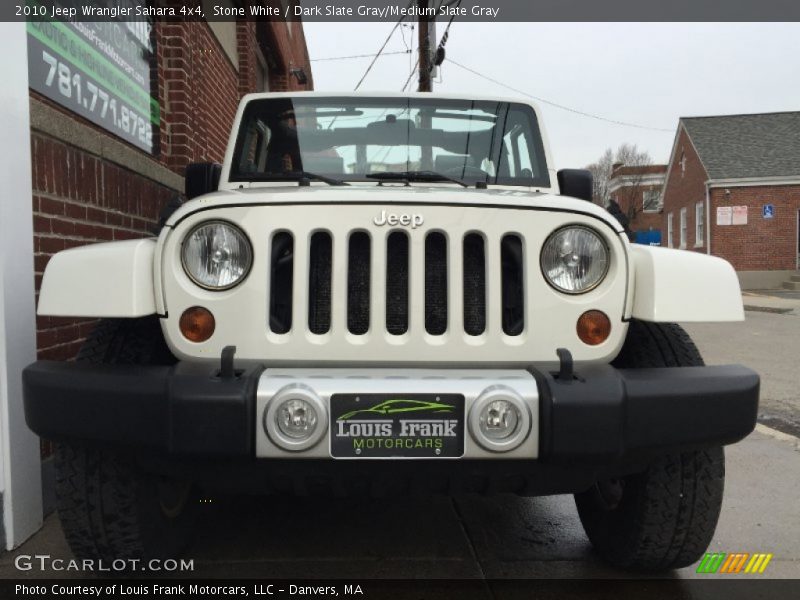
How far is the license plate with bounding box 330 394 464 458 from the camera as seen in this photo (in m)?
1.90

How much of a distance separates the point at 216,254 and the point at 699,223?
27.8 m

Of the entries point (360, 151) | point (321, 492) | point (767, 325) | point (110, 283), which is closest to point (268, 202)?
point (110, 283)

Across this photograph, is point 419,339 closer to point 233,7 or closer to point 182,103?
point 182,103

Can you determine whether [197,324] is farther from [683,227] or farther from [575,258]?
[683,227]

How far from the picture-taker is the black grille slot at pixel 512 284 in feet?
7.14

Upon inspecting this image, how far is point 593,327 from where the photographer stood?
214cm

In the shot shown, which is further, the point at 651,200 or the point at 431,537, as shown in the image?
the point at 651,200

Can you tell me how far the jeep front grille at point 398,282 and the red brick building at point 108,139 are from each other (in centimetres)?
140

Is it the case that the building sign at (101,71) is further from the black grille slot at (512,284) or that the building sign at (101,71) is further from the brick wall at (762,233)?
the brick wall at (762,233)

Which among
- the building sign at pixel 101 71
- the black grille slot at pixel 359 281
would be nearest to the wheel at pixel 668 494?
the black grille slot at pixel 359 281

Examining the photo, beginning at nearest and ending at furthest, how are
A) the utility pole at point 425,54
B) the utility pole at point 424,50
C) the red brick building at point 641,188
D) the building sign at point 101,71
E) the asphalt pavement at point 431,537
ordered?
the asphalt pavement at point 431,537
the building sign at point 101,71
the utility pole at point 424,50
the utility pole at point 425,54
the red brick building at point 641,188

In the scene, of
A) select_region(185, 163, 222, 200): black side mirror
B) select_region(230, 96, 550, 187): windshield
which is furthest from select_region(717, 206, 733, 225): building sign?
select_region(185, 163, 222, 200): black side mirror

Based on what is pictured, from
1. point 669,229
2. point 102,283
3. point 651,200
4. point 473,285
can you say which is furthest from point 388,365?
point 651,200

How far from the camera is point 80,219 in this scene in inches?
133
